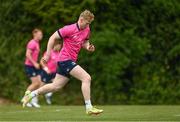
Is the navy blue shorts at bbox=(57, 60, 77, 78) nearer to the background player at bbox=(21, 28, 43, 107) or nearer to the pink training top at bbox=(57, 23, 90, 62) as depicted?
the pink training top at bbox=(57, 23, 90, 62)

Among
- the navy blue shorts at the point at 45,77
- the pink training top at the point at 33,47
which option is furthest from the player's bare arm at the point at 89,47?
the navy blue shorts at the point at 45,77

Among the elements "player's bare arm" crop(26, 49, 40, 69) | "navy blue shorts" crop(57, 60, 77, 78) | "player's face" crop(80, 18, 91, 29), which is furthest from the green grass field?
"player's bare arm" crop(26, 49, 40, 69)

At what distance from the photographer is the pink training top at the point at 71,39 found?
14250mm

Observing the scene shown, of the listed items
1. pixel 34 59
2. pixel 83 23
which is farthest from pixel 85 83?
pixel 34 59

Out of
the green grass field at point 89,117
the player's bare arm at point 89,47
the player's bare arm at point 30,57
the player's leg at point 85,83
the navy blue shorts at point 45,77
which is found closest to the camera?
the green grass field at point 89,117

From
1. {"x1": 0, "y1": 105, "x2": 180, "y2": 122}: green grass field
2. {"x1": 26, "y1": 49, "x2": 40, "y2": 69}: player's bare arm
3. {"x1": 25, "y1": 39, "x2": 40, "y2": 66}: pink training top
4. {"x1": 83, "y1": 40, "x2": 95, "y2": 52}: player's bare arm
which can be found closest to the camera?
{"x1": 0, "y1": 105, "x2": 180, "y2": 122}: green grass field

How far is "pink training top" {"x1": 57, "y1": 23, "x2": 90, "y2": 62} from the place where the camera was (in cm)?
1425

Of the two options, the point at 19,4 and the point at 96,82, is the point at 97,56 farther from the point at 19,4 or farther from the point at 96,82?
the point at 19,4

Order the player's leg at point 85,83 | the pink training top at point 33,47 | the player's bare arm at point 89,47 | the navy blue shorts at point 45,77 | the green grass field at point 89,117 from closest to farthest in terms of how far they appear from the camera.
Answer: the green grass field at point 89,117 < the player's leg at point 85,83 < the player's bare arm at point 89,47 < the pink training top at point 33,47 < the navy blue shorts at point 45,77

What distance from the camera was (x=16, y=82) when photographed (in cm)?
2403

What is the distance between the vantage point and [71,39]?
14.3 metres

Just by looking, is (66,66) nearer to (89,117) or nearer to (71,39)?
(71,39)

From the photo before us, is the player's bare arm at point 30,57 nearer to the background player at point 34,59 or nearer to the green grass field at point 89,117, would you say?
the background player at point 34,59

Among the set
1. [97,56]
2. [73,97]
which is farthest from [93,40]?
[73,97]
